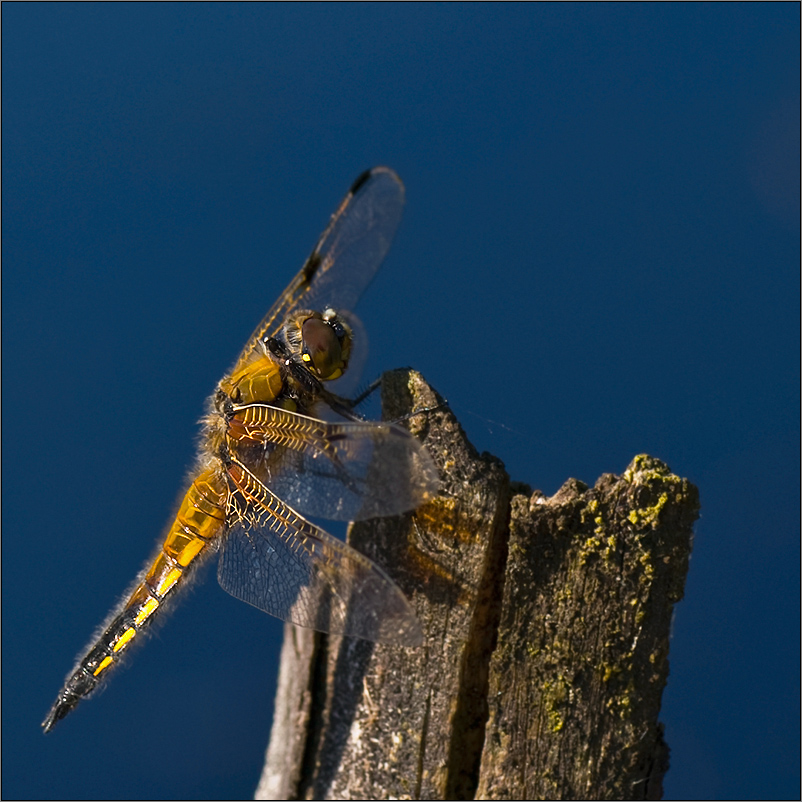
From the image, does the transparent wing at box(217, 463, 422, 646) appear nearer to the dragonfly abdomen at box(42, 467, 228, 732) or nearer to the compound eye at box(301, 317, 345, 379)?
the dragonfly abdomen at box(42, 467, 228, 732)

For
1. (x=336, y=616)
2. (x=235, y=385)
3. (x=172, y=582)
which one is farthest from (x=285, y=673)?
(x=235, y=385)

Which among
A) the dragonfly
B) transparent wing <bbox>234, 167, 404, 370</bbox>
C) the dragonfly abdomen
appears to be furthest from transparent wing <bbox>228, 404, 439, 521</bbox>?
transparent wing <bbox>234, 167, 404, 370</bbox>

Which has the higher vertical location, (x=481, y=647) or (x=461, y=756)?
(x=481, y=647)

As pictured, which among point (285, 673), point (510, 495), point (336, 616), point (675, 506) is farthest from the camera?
point (285, 673)

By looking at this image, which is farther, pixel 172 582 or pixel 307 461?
pixel 172 582

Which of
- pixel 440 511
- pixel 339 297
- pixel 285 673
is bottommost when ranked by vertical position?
pixel 285 673

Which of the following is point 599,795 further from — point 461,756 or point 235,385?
point 235,385

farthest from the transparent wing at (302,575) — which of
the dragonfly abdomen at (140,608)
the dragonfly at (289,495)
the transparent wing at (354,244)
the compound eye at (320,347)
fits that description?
the transparent wing at (354,244)
